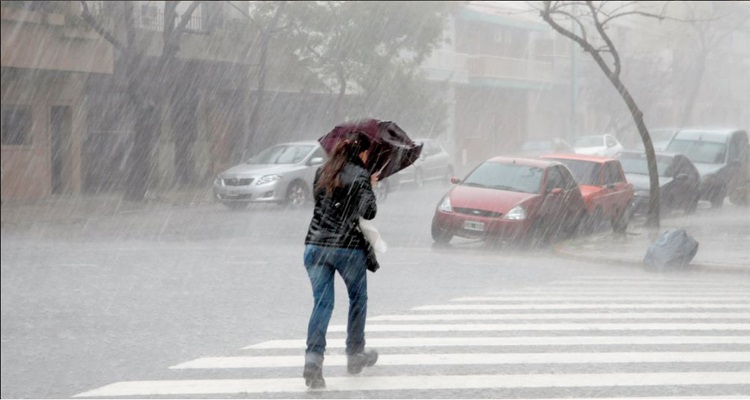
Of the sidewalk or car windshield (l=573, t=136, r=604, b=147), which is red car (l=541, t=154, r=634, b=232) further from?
car windshield (l=573, t=136, r=604, b=147)

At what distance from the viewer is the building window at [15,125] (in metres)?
30.5

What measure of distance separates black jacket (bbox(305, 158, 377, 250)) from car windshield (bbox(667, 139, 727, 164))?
23.1m

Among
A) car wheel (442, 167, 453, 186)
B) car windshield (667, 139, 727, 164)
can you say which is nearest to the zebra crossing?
car windshield (667, 139, 727, 164)

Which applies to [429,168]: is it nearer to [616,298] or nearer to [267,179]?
[267,179]

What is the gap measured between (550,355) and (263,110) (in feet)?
107

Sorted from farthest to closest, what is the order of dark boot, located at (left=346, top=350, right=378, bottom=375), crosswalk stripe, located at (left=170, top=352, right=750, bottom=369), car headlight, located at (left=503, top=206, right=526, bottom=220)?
car headlight, located at (left=503, top=206, right=526, bottom=220) < crosswalk stripe, located at (left=170, top=352, right=750, bottom=369) < dark boot, located at (left=346, top=350, right=378, bottom=375)

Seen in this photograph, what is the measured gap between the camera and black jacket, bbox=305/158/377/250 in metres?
7.21

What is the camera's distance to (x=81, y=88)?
3294cm

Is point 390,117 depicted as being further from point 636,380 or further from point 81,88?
point 636,380

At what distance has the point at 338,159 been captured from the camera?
23.6 feet

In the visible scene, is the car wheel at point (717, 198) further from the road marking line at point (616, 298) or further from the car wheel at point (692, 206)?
the road marking line at point (616, 298)

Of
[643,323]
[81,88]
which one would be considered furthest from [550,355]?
[81,88]

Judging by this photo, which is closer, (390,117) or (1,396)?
(1,396)

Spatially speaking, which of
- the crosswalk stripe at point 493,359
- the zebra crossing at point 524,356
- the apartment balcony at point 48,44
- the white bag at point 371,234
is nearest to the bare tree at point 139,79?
the apartment balcony at point 48,44
